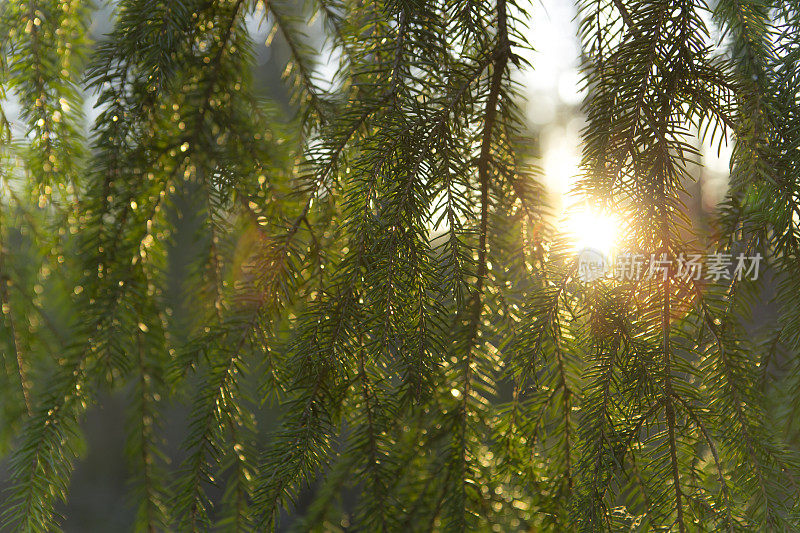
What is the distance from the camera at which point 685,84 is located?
20.6 inches

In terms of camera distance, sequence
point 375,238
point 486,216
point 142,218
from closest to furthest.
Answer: point 375,238 → point 486,216 → point 142,218

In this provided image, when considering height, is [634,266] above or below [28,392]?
above

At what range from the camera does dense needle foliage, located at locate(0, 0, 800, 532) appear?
503mm

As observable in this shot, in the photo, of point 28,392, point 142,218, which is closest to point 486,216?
point 142,218

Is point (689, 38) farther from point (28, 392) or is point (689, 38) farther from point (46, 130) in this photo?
point (28, 392)

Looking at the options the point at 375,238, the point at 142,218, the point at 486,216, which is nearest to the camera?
the point at 375,238

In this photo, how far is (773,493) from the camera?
50 centimetres

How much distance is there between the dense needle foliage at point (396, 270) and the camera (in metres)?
0.50

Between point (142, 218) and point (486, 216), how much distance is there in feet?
1.51

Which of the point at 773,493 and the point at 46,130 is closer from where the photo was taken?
the point at 773,493

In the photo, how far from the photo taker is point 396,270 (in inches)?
18.9

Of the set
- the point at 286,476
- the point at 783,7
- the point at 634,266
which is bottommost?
the point at 286,476

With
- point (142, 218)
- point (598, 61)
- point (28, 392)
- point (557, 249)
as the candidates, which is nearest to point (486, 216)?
point (557, 249)

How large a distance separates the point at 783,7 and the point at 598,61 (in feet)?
0.59
